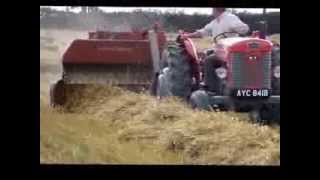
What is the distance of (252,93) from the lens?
5898mm

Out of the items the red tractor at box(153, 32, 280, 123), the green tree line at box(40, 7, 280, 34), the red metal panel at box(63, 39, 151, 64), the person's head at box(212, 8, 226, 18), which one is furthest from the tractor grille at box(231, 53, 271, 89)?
the red metal panel at box(63, 39, 151, 64)

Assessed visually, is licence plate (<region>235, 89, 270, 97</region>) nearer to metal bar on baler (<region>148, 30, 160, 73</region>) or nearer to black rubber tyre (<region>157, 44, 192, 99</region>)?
black rubber tyre (<region>157, 44, 192, 99</region>)

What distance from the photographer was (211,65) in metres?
5.91

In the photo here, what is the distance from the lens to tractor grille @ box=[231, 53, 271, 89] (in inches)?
232

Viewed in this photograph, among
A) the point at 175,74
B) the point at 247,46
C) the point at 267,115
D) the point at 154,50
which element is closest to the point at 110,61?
the point at 154,50

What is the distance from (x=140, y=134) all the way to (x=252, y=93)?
3.38ft

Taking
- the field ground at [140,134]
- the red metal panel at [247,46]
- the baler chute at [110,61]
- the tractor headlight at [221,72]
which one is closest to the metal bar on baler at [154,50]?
the baler chute at [110,61]

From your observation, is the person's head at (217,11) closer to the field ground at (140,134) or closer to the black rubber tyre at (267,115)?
the field ground at (140,134)
